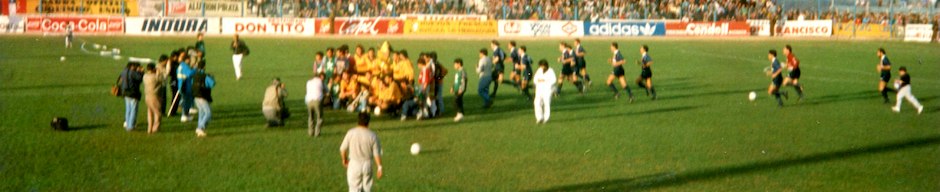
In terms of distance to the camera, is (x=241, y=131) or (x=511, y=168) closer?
(x=511, y=168)

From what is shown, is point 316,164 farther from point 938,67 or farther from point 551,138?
point 938,67

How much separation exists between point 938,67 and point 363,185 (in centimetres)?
3613

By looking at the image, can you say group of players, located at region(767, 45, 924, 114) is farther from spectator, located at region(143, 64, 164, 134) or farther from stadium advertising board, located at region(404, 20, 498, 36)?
stadium advertising board, located at region(404, 20, 498, 36)

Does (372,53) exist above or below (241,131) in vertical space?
above

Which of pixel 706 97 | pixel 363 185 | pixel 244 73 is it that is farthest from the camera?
pixel 244 73

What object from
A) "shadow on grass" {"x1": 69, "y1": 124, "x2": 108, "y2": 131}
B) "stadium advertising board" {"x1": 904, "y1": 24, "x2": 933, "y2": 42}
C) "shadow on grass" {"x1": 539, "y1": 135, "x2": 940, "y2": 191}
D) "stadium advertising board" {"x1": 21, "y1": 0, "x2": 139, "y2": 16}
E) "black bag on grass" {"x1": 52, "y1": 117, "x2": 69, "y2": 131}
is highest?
"stadium advertising board" {"x1": 21, "y1": 0, "x2": 139, "y2": 16}

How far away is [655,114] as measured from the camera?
924 inches

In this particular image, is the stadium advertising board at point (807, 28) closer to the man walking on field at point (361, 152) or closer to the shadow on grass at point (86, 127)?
the shadow on grass at point (86, 127)

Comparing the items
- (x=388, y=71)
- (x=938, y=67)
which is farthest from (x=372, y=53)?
(x=938, y=67)

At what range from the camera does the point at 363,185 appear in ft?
38.5

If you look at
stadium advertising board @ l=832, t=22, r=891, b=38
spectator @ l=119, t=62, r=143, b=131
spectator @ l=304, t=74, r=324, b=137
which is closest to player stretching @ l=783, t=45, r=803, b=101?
spectator @ l=304, t=74, r=324, b=137

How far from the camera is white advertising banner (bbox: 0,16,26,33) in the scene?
181ft

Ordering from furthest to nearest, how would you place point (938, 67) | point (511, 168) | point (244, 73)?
1. point (938, 67)
2. point (244, 73)
3. point (511, 168)

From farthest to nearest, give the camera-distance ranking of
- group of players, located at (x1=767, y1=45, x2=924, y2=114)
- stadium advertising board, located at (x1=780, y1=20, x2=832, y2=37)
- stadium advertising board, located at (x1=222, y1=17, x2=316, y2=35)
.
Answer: stadium advertising board, located at (x1=780, y1=20, x2=832, y2=37) < stadium advertising board, located at (x1=222, y1=17, x2=316, y2=35) < group of players, located at (x1=767, y1=45, x2=924, y2=114)
